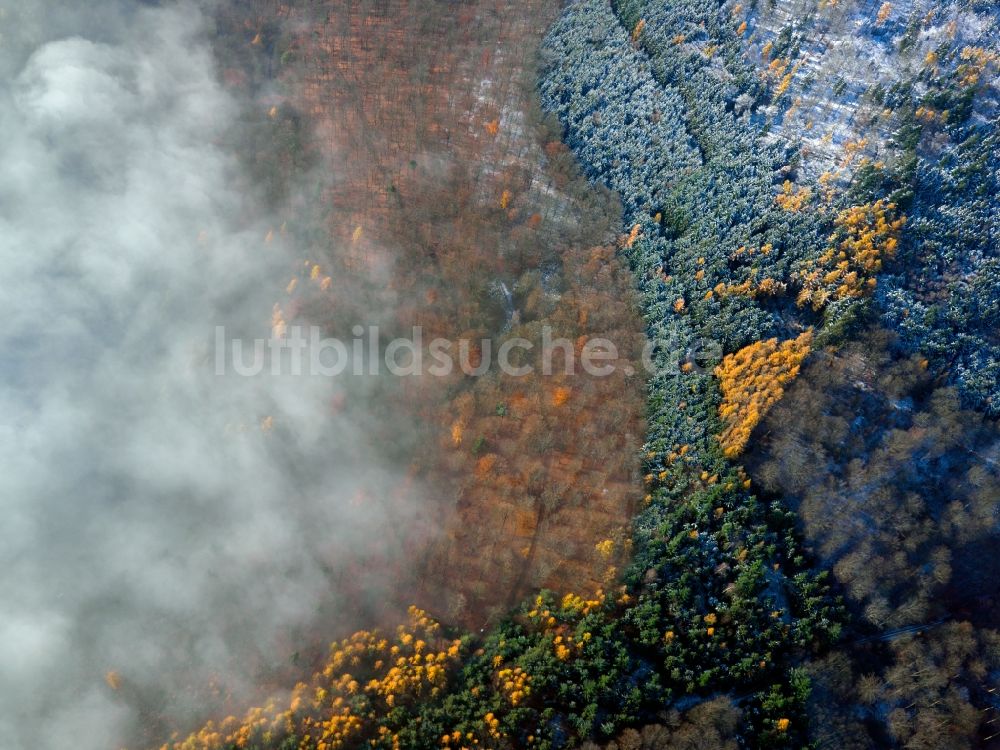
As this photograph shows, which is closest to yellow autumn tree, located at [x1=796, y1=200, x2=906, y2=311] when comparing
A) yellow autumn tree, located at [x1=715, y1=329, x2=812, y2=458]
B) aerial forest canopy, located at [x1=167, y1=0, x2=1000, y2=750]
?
aerial forest canopy, located at [x1=167, y1=0, x2=1000, y2=750]

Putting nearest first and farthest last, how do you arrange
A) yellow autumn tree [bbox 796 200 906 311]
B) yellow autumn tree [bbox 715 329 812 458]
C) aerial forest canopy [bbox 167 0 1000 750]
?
aerial forest canopy [bbox 167 0 1000 750]
yellow autumn tree [bbox 715 329 812 458]
yellow autumn tree [bbox 796 200 906 311]

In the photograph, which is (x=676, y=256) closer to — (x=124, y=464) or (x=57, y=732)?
(x=124, y=464)

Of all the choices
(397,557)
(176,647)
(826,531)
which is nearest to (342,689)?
(397,557)

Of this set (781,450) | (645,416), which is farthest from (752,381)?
(645,416)

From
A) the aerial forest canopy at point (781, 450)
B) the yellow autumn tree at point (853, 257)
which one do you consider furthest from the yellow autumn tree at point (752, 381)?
the yellow autumn tree at point (853, 257)

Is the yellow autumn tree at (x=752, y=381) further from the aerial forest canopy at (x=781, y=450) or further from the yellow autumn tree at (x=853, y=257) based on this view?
the yellow autumn tree at (x=853, y=257)

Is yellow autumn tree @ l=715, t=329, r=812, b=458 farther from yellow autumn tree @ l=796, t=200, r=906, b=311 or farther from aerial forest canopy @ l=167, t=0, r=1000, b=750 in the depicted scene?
yellow autumn tree @ l=796, t=200, r=906, b=311

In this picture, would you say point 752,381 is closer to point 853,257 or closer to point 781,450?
point 781,450
